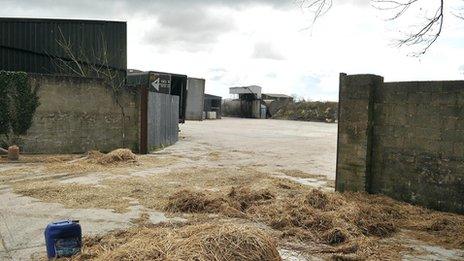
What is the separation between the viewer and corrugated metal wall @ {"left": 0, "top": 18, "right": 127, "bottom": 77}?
18031 millimetres

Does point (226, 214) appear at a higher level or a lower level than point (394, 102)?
lower

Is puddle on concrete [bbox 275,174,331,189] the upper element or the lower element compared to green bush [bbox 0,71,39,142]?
lower

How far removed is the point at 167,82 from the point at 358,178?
15.5 m

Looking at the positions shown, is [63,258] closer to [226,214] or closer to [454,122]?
[226,214]

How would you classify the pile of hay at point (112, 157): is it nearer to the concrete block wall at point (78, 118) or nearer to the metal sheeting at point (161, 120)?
the concrete block wall at point (78, 118)

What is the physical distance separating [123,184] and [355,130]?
525 centimetres

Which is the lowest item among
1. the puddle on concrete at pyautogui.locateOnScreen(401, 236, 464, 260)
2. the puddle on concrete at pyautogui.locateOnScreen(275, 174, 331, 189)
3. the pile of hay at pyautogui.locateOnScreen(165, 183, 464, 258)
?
the puddle on concrete at pyautogui.locateOnScreen(401, 236, 464, 260)

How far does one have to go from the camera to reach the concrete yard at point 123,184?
5.99 m

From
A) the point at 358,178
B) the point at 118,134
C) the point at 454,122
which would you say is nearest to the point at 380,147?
the point at 358,178

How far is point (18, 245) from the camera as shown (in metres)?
5.47

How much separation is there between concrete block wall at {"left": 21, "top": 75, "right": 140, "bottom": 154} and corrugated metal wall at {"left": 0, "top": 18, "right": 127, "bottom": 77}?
473 cm

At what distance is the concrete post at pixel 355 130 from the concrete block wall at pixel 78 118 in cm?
878

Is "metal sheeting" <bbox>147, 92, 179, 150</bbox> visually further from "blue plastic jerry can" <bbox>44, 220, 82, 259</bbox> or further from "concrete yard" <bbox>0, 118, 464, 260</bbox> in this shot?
"blue plastic jerry can" <bbox>44, 220, 82, 259</bbox>

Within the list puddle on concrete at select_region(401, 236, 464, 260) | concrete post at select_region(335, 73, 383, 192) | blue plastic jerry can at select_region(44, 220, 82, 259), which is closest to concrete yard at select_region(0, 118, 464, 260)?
puddle on concrete at select_region(401, 236, 464, 260)
